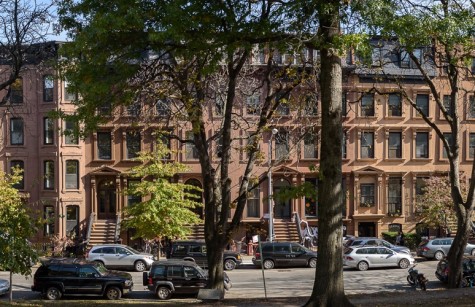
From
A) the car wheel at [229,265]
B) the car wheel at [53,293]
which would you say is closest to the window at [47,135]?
the car wheel at [229,265]

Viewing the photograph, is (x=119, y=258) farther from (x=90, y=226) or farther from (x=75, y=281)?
(x=75, y=281)

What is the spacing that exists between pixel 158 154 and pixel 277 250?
885cm

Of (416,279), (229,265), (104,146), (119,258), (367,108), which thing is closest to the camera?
(416,279)

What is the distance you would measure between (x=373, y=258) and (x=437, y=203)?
10.2 m

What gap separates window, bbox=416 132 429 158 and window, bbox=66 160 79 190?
24.3 m

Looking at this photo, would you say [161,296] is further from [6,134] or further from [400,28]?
[6,134]

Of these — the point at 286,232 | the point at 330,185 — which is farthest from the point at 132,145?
the point at 330,185

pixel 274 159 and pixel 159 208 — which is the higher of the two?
pixel 274 159

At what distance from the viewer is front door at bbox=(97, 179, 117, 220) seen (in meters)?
45.4

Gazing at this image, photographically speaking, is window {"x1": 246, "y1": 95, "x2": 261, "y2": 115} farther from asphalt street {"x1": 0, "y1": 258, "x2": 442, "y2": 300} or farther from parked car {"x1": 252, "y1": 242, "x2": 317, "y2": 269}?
parked car {"x1": 252, "y1": 242, "x2": 317, "y2": 269}

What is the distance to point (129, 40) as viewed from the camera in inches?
575

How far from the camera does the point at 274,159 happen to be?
42031 mm

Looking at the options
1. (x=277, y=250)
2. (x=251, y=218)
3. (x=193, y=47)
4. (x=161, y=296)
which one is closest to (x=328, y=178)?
(x=193, y=47)

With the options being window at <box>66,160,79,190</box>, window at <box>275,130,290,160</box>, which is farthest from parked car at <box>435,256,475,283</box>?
window at <box>66,160,79,190</box>
